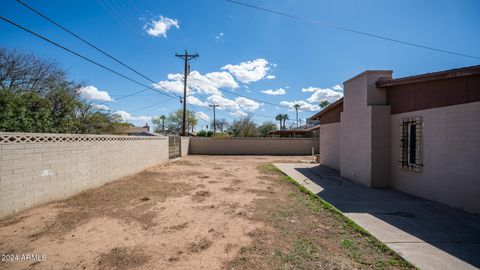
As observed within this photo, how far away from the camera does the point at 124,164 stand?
8648mm

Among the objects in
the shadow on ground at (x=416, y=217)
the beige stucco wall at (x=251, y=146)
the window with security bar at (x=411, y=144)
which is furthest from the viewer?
the beige stucco wall at (x=251, y=146)

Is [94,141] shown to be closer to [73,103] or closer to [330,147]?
[73,103]

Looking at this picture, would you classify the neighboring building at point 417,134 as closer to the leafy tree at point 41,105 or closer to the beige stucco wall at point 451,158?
the beige stucco wall at point 451,158

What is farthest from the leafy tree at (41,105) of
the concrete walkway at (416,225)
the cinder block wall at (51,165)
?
the concrete walkway at (416,225)

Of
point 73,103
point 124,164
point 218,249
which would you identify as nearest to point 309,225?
point 218,249

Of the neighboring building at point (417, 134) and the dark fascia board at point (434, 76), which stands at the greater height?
the dark fascia board at point (434, 76)

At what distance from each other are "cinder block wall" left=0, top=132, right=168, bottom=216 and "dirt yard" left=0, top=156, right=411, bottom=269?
34 cm

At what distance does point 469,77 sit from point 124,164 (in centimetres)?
1070

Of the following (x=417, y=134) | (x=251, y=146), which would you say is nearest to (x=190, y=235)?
(x=417, y=134)

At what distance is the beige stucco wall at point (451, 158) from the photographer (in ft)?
14.3

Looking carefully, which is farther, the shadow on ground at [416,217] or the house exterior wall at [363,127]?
the house exterior wall at [363,127]

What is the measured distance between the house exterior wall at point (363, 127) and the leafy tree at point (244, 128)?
2841cm

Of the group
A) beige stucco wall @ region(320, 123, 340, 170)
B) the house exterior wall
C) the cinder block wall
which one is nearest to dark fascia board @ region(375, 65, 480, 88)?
the house exterior wall

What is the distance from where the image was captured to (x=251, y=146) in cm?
2102
